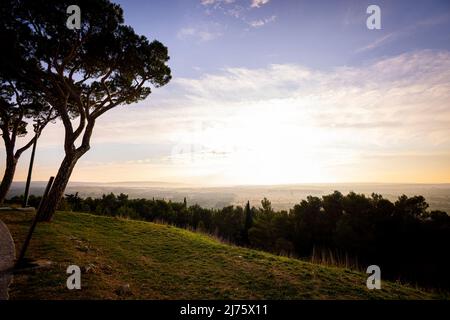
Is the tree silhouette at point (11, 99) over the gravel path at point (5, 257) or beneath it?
over

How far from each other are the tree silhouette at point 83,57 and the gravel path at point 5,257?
10.6ft

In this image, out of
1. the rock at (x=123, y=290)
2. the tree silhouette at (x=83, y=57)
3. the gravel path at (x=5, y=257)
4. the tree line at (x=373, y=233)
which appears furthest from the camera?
the tree line at (x=373, y=233)

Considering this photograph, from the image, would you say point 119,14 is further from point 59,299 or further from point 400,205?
point 400,205

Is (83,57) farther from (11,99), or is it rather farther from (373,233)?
(373,233)

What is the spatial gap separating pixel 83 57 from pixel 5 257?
11269 mm

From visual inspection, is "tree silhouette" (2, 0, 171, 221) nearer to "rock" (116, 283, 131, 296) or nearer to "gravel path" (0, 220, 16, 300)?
"gravel path" (0, 220, 16, 300)

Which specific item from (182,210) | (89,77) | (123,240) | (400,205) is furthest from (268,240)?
(89,77)

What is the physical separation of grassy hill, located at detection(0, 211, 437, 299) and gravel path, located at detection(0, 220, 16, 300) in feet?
0.66

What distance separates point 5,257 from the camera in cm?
789

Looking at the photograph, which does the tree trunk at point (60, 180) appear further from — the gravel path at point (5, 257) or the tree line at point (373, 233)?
the tree line at point (373, 233)

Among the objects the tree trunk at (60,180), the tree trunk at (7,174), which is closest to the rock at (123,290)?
the tree trunk at (60,180)

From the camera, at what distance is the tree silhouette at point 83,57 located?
1345 centimetres

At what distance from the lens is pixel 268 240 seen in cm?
3319

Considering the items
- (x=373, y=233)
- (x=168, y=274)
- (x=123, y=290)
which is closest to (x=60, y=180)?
(x=168, y=274)
